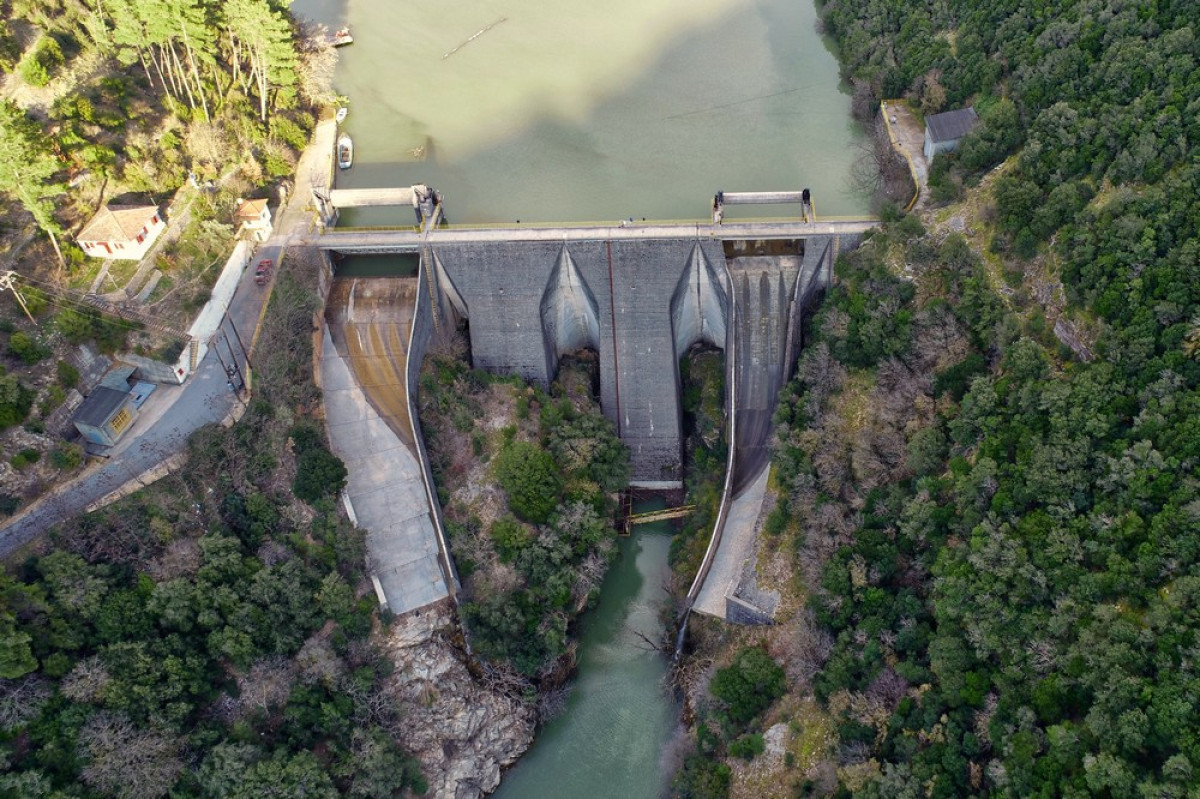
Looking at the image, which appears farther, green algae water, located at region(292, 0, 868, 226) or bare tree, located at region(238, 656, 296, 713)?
green algae water, located at region(292, 0, 868, 226)

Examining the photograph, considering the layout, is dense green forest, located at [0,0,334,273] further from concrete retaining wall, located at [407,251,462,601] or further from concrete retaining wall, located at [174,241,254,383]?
concrete retaining wall, located at [407,251,462,601]

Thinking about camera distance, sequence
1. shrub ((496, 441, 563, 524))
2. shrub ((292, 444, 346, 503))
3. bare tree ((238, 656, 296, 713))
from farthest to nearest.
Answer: shrub ((496, 441, 563, 524)), shrub ((292, 444, 346, 503)), bare tree ((238, 656, 296, 713))

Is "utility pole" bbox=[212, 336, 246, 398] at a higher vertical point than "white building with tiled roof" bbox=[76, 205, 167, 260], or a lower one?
lower

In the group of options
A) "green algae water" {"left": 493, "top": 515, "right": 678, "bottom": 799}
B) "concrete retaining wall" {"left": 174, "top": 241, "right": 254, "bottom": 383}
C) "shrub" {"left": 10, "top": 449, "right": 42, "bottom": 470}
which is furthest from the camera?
"concrete retaining wall" {"left": 174, "top": 241, "right": 254, "bottom": 383}

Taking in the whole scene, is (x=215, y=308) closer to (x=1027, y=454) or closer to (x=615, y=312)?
(x=615, y=312)

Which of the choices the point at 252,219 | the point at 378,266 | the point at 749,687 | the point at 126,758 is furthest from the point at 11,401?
the point at 749,687

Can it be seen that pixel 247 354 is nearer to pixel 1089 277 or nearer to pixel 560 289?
pixel 560 289

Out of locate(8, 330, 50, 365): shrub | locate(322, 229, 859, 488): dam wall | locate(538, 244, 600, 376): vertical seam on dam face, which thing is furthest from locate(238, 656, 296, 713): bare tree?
locate(538, 244, 600, 376): vertical seam on dam face
